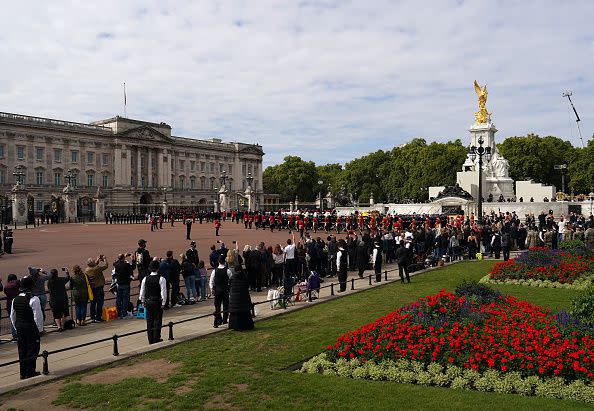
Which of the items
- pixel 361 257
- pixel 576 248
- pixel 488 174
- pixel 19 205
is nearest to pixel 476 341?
pixel 361 257

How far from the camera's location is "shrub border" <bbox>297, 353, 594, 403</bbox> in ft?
28.2

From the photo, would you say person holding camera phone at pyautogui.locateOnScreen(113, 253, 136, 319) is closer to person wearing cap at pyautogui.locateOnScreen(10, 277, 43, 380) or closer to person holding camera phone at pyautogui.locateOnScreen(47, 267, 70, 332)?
person holding camera phone at pyautogui.locateOnScreen(47, 267, 70, 332)

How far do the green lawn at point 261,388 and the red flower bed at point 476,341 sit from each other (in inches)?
29.9

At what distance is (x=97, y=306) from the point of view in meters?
15.0

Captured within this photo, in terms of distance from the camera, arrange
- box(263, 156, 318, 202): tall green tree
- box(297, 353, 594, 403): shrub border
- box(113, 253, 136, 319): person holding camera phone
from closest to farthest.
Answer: box(297, 353, 594, 403): shrub border < box(113, 253, 136, 319): person holding camera phone < box(263, 156, 318, 202): tall green tree

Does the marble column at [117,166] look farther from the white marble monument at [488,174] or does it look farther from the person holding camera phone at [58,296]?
the person holding camera phone at [58,296]

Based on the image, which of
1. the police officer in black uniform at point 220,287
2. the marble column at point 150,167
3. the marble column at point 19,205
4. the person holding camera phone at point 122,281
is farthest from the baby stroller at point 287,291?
the marble column at point 150,167

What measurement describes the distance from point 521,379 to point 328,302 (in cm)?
850

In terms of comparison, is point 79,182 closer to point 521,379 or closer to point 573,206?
point 573,206

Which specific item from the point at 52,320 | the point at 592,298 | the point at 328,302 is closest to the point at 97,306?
the point at 52,320

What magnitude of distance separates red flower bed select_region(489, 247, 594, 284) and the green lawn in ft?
30.9

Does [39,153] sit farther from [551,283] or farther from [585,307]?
[585,307]

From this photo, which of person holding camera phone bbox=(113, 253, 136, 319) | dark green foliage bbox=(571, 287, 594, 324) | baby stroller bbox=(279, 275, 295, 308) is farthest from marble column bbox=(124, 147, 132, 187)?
dark green foliage bbox=(571, 287, 594, 324)

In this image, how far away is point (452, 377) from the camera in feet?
30.5
